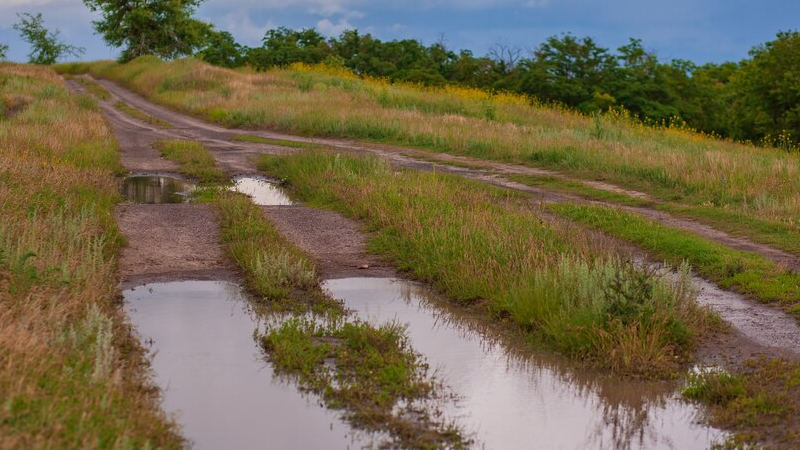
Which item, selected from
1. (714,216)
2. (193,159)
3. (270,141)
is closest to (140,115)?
(270,141)

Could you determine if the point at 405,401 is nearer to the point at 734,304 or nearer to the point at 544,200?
the point at 734,304

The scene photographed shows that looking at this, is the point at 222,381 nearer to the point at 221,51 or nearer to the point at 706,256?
the point at 706,256

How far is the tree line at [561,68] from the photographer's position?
42.1 metres

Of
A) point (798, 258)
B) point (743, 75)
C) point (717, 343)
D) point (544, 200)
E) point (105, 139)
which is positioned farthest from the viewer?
point (743, 75)

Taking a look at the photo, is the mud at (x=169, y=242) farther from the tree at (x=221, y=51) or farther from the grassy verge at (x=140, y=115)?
the tree at (x=221, y=51)

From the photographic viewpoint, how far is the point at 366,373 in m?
6.47

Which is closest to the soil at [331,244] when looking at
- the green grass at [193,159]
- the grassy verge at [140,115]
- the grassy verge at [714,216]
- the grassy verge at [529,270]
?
the grassy verge at [714,216]

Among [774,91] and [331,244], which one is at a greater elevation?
[774,91]

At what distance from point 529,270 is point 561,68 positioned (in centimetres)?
3916

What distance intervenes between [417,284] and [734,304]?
136 inches

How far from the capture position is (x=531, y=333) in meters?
7.74

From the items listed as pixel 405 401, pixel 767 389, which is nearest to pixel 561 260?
pixel 767 389

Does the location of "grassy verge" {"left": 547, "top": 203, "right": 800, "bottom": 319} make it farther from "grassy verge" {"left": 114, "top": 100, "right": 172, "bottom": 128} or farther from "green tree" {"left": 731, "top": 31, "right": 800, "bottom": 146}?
"green tree" {"left": 731, "top": 31, "right": 800, "bottom": 146}

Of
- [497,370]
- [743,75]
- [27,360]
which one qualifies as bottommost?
[497,370]
